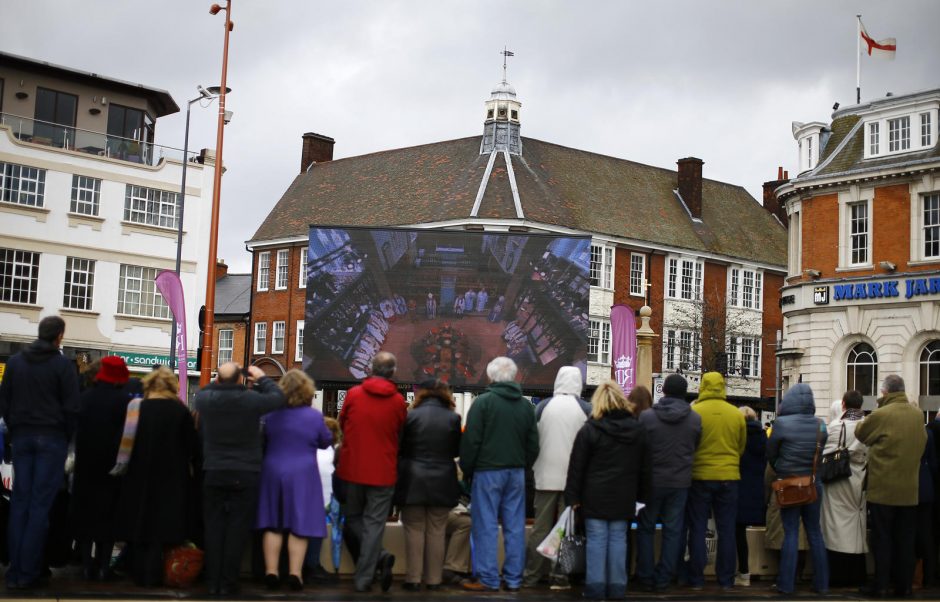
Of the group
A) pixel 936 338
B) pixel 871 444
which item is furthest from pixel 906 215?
pixel 871 444

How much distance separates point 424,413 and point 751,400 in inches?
2065

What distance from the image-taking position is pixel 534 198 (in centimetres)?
5669

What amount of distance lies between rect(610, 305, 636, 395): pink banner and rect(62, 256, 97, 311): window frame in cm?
2136

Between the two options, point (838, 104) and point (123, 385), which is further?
point (838, 104)

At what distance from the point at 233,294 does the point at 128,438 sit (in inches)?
2340

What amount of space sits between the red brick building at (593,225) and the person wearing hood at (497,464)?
4323cm

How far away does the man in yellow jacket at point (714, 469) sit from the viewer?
470 inches

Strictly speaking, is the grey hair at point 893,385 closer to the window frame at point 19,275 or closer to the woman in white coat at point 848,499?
the woman in white coat at point 848,499

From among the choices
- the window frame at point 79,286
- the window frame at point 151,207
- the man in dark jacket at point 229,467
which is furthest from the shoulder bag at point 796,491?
the window frame at point 151,207

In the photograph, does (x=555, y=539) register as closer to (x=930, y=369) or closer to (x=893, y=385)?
(x=893, y=385)

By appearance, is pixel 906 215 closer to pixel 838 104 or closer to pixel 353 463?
pixel 838 104

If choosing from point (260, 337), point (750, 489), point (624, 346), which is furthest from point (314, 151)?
point (750, 489)

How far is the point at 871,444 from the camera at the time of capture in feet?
39.7

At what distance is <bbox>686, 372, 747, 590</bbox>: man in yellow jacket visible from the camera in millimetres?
11945
